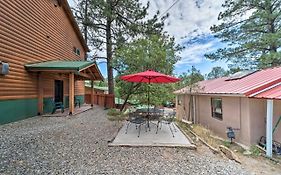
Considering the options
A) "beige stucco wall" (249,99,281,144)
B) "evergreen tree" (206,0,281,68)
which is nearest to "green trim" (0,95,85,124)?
"beige stucco wall" (249,99,281,144)

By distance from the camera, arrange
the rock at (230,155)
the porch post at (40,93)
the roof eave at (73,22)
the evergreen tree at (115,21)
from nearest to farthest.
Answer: the rock at (230,155) < the porch post at (40,93) < the roof eave at (73,22) < the evergreen tree at (115,21)

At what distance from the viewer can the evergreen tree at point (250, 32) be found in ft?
47.8

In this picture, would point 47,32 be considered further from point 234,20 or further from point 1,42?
point 234,20

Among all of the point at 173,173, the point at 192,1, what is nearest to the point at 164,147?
the point at 173,173

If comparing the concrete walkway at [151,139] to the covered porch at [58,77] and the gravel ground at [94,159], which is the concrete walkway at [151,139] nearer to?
the gravel ground at [94,159]

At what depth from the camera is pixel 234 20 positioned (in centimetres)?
1675

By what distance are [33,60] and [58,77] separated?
10.7 ft

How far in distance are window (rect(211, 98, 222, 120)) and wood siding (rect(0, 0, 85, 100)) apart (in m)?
9.60

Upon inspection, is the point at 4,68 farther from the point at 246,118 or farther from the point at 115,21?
the point at 115,21

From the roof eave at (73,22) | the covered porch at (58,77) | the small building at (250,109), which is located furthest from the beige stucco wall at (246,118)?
the roof eave at (73,22)

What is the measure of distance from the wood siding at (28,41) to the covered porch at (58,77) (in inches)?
4.7

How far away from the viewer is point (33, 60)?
10617 mm

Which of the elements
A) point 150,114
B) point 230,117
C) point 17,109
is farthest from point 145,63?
point 17,109

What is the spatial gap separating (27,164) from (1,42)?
601cm
